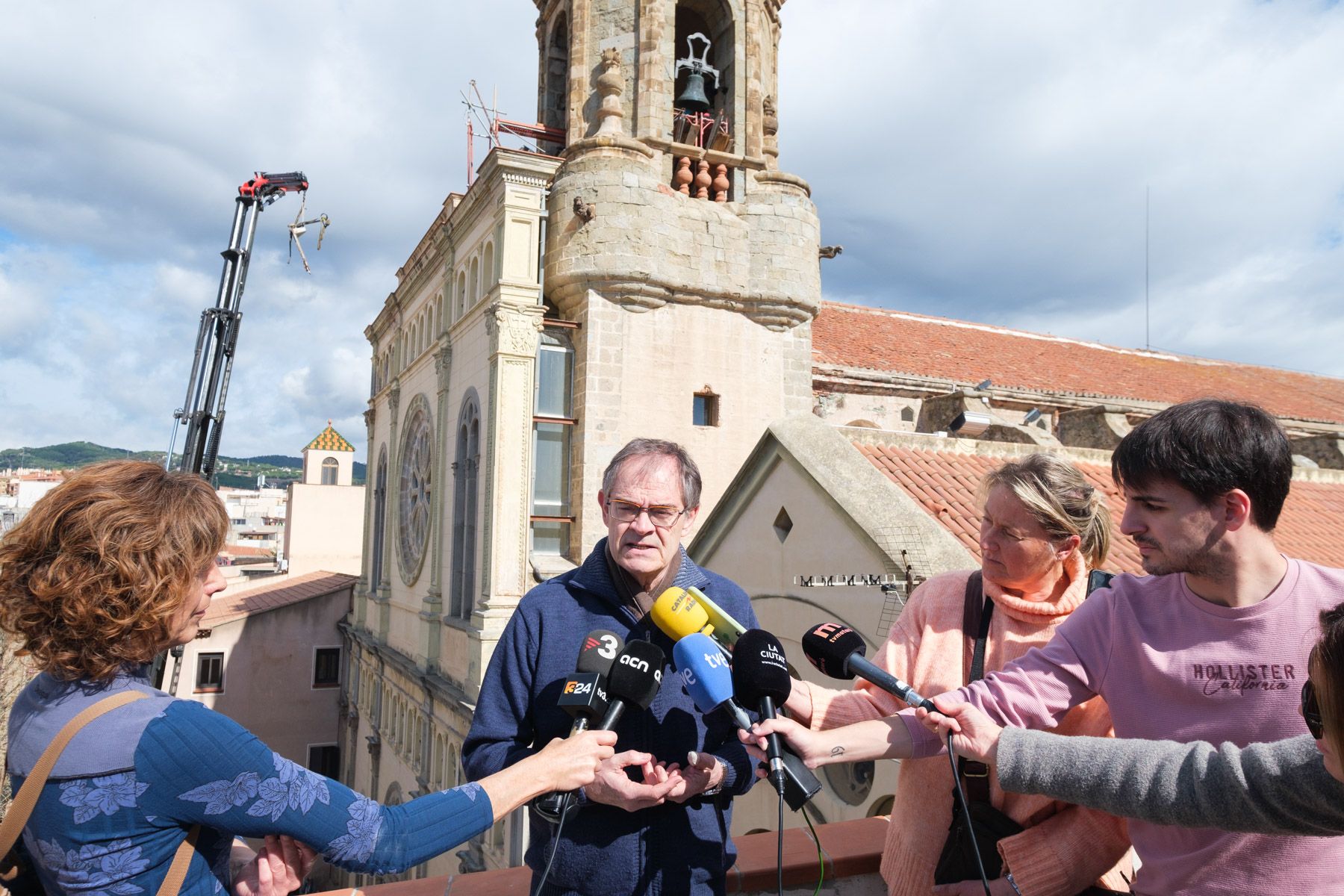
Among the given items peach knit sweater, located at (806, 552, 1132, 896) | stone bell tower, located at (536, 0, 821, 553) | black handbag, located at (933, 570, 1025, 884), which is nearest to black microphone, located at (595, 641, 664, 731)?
peach knit sweater, located at (806, 552, 1132, 896)

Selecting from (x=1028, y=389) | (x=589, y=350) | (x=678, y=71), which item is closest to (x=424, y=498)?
(x=589, y=350)

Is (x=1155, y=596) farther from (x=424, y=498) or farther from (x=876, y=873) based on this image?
(x=424, y=498)

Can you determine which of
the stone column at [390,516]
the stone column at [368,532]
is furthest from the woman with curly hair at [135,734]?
the stone column at [368,532]

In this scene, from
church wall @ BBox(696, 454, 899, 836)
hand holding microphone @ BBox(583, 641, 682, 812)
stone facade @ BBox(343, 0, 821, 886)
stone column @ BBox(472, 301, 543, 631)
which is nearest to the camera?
hand holding microphone @ BBox(583, 641, 682, 812)

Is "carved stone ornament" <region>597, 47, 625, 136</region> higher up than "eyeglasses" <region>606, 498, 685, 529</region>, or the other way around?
"carved stone ornament" <region>597, 47, 625, 136</region>

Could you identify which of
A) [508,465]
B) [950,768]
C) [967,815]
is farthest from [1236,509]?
[508,465]

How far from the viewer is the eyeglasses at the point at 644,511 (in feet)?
8.79

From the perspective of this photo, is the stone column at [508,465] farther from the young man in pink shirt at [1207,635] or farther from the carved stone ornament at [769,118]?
the young man in pink shirt at [1207,635]

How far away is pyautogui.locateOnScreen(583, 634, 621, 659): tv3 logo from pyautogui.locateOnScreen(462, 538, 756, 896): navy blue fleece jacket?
0.22 m

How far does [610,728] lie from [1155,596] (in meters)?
1.44

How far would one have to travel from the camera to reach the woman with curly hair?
62.5 inches

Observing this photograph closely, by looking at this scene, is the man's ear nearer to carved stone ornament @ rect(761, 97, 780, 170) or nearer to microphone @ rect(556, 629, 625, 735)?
microphone @ rect(556, 629, 625, 735)

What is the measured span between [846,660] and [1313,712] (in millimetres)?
1072

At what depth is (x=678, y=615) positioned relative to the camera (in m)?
2.43
